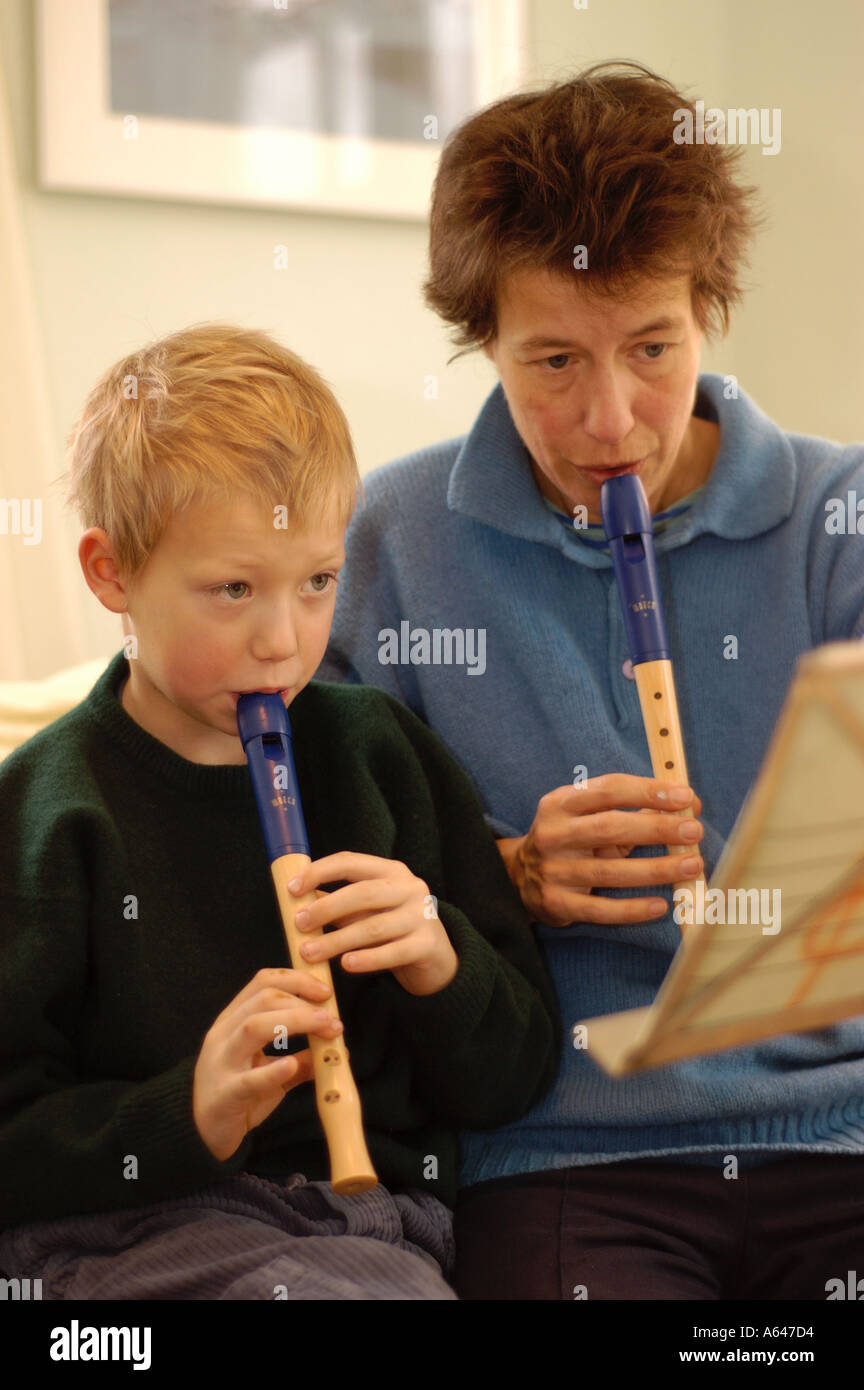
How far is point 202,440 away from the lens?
0.98 metres

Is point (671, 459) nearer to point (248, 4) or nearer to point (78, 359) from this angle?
point (78, 359)

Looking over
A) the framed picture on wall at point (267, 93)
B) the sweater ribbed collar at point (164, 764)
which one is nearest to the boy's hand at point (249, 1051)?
the sweater ribbed collar at point (164, 764)

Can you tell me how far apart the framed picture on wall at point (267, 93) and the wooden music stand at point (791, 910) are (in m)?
1.68

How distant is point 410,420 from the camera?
7.57 ft

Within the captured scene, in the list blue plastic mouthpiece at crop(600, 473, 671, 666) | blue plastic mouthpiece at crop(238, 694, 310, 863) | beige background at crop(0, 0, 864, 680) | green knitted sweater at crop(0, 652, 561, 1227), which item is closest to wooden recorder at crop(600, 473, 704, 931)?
blue plastic mouthpiece at crop(600, 473, 671, 666)

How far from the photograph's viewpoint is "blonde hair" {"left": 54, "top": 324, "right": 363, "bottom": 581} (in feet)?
3.19

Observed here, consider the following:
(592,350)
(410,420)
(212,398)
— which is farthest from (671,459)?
(410,420)

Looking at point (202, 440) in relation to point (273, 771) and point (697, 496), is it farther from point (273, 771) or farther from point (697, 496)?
point (697, 496)

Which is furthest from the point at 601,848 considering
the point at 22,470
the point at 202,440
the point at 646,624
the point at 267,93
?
the point at 267,93

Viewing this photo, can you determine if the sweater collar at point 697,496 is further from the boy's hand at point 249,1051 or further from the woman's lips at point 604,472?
the boy's hand at point 249,1051

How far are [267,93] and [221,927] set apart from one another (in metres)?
1.54

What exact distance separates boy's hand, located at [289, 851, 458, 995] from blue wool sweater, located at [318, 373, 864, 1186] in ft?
0.71
